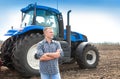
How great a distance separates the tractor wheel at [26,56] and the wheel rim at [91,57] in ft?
10.9

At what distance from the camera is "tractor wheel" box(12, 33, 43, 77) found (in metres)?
11.3

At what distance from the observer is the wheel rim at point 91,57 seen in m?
14.5

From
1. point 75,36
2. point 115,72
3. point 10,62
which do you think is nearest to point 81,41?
point 75,36

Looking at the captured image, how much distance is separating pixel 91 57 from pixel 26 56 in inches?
160

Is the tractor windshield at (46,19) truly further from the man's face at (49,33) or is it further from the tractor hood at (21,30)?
the man's face at (49,33)

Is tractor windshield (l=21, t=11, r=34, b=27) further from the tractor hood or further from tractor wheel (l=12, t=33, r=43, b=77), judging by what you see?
tractor wheel (l=12, t=33, r=43, b=77)

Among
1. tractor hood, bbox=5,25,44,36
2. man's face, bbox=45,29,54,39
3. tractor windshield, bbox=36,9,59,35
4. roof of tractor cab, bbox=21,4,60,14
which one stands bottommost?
man's face, bbox=45,29,54,39

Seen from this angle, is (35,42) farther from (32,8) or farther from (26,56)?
(32,8)

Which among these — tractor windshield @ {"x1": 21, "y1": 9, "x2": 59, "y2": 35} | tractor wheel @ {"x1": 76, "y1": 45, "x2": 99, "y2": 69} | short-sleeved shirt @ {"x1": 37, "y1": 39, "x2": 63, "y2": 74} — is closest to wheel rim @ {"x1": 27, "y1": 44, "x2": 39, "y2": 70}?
tractor windshield @ {"x1": 21, "y1": 9, "x2": 59, "y2": 35}

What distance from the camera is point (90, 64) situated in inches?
566

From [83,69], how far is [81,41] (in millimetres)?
1509

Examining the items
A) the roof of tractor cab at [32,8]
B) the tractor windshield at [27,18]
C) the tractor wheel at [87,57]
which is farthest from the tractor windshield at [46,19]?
the tractor wheel at [87,57]

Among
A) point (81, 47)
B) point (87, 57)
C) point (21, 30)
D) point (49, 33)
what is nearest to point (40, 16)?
point (21, 30)

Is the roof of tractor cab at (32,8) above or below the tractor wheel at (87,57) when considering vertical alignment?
above
